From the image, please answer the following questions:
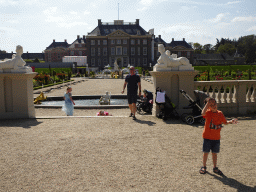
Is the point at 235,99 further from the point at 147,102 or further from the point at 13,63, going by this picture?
the point at 13,63

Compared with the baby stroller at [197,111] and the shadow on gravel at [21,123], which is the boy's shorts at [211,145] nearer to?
the baby stroller at [197,111]

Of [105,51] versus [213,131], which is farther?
[105,51]

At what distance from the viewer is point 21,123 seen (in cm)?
708

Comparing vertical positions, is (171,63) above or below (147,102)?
above

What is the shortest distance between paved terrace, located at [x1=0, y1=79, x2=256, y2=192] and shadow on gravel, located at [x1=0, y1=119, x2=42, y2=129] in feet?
0.09

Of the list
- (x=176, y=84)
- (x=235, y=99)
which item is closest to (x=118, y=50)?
(x=235, y=99)

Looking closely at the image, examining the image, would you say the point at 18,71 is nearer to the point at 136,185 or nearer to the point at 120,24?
the point at 136,185

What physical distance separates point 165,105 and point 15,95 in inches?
178

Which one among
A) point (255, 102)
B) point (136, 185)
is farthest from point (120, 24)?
point (136, 185)

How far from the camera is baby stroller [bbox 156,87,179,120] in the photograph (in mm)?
7174

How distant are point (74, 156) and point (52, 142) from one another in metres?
1.08

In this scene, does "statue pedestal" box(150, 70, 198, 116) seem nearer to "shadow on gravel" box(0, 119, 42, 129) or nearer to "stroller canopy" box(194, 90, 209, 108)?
"stroller canopy" box(194, 90, 209, 108)

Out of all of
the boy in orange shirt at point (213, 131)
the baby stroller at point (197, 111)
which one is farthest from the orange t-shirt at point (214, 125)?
the baby stroller at point (197, 111)

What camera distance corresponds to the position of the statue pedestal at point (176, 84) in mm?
7693
